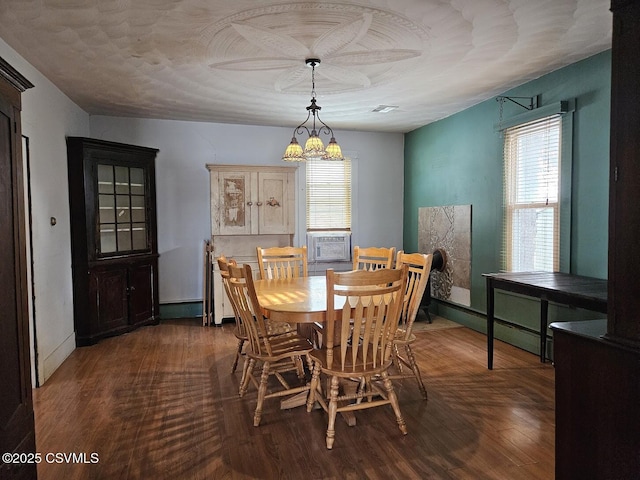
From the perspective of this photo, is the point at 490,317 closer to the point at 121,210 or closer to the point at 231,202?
the point at 231,202

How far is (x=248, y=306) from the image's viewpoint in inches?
104

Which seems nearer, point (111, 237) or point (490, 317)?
point (490, 317)

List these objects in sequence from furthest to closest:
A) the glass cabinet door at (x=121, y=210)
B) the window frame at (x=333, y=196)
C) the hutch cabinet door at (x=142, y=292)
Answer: the window frame at (x=333, y=196), the hutch cabinet door at (x=142, y=292), the glass cabinet door at (x=121, y=210)

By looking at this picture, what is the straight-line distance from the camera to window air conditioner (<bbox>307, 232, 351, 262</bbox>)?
19.2 ft

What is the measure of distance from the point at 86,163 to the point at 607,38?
4574mm

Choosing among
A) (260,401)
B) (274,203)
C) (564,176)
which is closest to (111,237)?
(274,203)

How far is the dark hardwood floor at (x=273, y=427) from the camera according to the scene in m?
2.14

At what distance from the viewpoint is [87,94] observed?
13.5 feet

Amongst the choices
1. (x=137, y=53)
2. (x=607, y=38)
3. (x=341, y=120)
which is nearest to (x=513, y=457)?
(x=607, y=38)

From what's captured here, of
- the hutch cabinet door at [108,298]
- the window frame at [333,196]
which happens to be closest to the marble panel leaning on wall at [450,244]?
the window frame at [333,196]

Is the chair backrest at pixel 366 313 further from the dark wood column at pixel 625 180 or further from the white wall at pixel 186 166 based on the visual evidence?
the white wall at pixel 186 166

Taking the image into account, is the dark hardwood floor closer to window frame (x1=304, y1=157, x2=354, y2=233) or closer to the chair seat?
the chair seat

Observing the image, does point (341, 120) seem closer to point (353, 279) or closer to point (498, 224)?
point (498, 224)

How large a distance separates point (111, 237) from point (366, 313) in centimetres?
333
